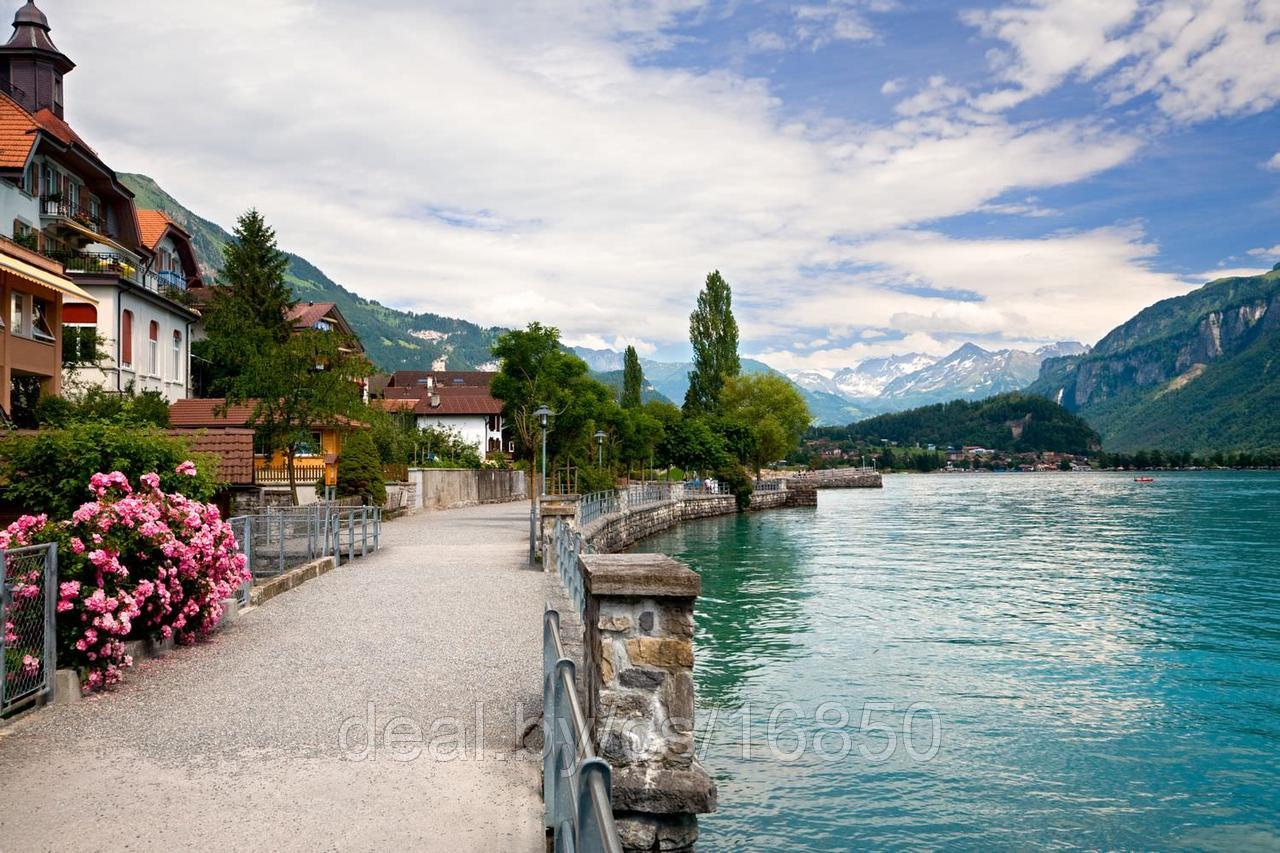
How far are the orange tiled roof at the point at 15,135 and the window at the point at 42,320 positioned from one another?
7.38 m

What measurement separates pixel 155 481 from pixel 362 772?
6.09 meters

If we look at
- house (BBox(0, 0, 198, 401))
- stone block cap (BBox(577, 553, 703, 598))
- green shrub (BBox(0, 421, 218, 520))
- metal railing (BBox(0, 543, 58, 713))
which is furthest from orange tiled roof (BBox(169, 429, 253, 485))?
stone block cap (BBox(577, 553, 703, 598))

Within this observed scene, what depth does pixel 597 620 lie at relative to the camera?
640cm

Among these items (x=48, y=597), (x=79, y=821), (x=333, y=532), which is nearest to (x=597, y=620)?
(x=79, y=821)

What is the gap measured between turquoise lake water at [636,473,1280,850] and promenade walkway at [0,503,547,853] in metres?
3.56

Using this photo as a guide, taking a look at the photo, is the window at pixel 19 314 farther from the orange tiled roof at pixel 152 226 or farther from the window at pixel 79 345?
the orange tiled roof at pixel 152 226

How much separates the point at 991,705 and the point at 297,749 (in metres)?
12.3

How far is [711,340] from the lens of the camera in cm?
9369

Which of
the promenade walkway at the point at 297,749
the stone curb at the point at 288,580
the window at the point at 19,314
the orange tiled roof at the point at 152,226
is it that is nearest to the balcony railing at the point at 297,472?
the orange tiled roof at the point at 152,226

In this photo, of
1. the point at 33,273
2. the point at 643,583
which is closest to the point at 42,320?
the point at 33,273

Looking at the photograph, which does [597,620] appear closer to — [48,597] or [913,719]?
[48,597]

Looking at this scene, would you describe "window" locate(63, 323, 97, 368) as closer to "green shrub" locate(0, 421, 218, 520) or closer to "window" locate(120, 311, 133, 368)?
"window" locate(120, 311, 133, 368)

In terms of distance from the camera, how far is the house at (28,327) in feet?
72.3

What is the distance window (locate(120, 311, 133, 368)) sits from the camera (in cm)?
3434
